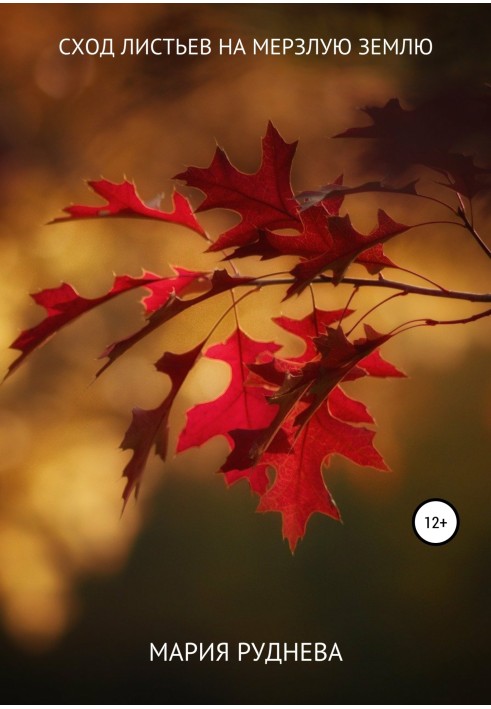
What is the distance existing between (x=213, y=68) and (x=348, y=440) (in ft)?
8.49

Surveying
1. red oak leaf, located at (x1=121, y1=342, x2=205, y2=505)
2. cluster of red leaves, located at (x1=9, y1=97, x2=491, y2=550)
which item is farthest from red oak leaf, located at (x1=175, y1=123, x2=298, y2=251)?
red oak leaf, located at (x1=121, y1=342, x2=205, y2=505)

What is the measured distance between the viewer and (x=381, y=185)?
21.8 inches

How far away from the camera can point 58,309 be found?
0.61m

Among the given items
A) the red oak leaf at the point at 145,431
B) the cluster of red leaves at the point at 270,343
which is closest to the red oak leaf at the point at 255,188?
the cluster of red leaves at the point at 270,343

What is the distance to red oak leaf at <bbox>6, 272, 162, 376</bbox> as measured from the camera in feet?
1.94

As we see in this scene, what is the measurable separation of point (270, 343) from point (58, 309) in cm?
19

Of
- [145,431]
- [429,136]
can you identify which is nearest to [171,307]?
[145,431]

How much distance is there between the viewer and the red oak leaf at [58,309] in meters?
A: 0.59

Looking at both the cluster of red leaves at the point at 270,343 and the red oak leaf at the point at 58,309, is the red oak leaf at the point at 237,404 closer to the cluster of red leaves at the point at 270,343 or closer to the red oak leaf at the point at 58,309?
the cluster of red leaves at the point at 270,343

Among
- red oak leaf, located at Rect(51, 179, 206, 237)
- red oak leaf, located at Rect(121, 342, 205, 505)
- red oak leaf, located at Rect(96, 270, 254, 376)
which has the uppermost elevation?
red oak leaf, located at Rect(51, 179, 206, 237)

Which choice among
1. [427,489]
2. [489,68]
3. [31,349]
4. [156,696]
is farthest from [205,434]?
[156,696]

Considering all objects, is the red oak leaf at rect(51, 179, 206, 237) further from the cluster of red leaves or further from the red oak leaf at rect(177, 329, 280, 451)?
the red oak leaf at rect(177, 329, 280, 451)

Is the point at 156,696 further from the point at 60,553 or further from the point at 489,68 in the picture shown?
the point at 489,68

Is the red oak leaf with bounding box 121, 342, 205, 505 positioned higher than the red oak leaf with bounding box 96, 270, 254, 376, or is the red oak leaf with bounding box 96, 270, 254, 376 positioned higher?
the red oak leaf with bounding box 96, 270, 254, 376
